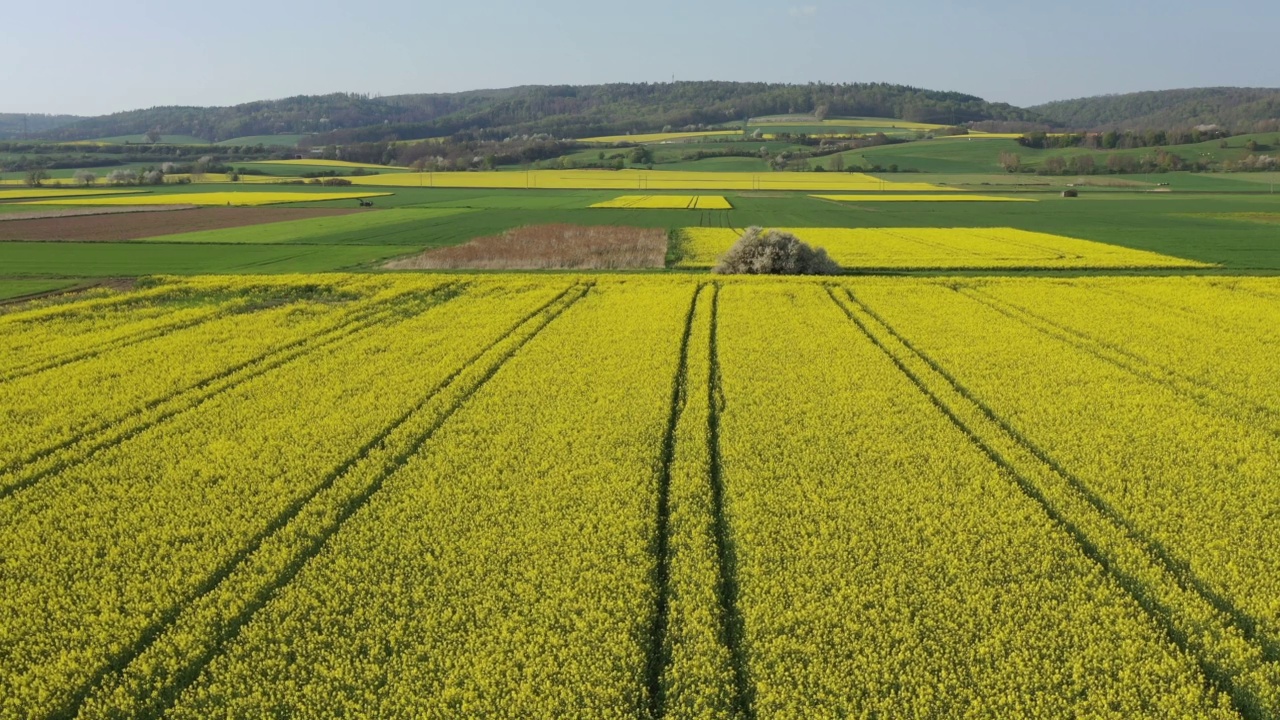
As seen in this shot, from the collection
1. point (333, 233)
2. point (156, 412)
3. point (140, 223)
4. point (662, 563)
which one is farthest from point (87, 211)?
point (662, 563)

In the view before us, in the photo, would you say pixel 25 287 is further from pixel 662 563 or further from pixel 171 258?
pixel 662 563

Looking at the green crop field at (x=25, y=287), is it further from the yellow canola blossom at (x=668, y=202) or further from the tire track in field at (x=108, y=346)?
the yellow canola blossom at (x=668, y=202)

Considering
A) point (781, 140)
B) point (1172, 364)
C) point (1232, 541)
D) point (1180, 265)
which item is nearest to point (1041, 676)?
point (1232, 541)

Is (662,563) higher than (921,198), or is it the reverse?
(921,198)

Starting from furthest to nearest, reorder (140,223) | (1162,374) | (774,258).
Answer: (140,223) → (774,258) → (1162,374)

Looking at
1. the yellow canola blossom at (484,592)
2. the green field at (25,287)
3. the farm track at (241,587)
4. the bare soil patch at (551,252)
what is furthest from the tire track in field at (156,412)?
the green field at (25,287)

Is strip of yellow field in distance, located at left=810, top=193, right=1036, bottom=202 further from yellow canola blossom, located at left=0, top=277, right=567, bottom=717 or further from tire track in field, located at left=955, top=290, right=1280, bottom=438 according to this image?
yellow canola blossom, located at left=0, top=277, right=567, bottom=717

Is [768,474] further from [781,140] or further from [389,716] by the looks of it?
[781,140]
